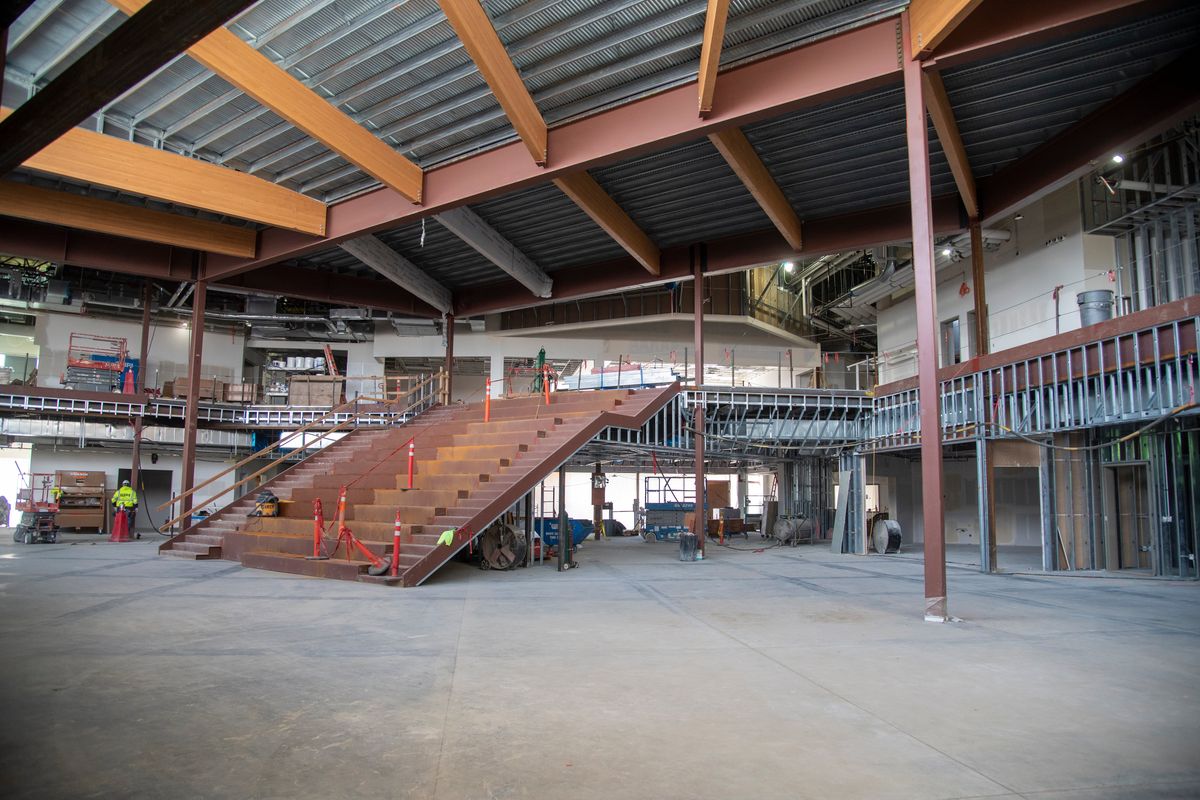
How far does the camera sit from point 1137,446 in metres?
16.0

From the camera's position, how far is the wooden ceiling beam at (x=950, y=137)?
41.0 ft

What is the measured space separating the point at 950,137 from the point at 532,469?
36.3 ft

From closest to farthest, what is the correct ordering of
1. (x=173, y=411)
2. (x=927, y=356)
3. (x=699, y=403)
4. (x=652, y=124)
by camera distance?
(x=927, y=356) < (x=652, y=124) < (x=699, y=403) < (x=173, y=411)

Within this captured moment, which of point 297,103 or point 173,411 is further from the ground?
point 297,103

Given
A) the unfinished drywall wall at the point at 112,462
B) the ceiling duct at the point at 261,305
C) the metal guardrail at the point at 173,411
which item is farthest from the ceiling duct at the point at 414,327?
the unfinished drywall wall at the point at 112,462

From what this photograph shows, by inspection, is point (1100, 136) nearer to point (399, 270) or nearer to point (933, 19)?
point (933, 19)

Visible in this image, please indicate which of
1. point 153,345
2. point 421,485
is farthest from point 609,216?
point 153,345

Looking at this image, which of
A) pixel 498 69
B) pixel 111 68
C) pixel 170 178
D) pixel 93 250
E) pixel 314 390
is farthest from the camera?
pixel 314 390

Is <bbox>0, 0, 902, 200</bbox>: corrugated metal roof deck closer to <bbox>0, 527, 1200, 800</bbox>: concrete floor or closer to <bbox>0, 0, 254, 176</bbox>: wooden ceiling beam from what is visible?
<bbox>0, 0, 254, 176</bbox>: wooden ceiling beam

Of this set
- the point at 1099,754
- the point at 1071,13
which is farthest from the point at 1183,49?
the point at 1099,754

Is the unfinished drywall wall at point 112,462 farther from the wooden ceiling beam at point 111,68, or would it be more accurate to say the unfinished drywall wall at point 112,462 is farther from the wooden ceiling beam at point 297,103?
the wooden ceiling beam at point 111,68

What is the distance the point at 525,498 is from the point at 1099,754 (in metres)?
12.2

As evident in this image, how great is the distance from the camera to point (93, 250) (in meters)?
20.8

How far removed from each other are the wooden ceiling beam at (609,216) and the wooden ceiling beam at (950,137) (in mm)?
7449
